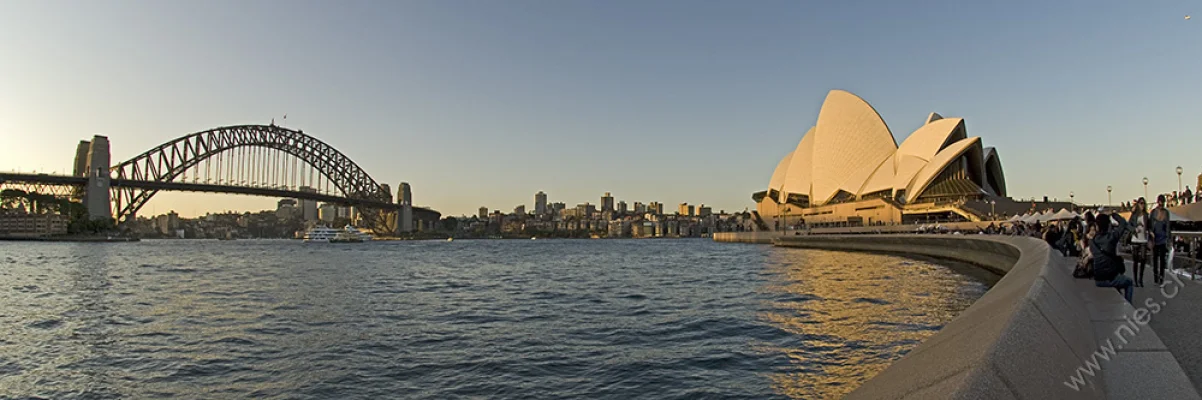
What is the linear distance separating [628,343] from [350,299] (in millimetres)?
8348

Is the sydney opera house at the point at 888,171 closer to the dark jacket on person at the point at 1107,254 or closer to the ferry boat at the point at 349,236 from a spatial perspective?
the dark jacket on person at the point at 1107,254

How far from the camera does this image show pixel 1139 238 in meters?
7.70

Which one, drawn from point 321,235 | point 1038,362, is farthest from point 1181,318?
point 321,235

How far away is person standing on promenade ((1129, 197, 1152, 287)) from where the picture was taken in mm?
7480

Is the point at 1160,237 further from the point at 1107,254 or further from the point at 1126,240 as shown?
the point at 1126,240

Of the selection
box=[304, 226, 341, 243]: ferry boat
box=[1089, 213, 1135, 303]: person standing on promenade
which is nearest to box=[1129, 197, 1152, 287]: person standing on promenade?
box=[1089, 213, 1135, 303]: person standing on promenade

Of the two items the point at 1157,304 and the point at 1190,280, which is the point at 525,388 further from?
the point at 1190,280

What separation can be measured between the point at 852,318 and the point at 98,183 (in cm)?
7426

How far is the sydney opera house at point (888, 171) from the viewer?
5703cm

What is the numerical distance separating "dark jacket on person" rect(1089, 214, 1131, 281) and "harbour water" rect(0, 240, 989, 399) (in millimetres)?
2048

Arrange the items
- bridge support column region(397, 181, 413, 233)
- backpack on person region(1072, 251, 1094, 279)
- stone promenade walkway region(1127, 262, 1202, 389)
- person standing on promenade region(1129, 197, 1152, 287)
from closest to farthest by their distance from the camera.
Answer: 1. stone promenade walkway region(1127, 262, 1202, 389)
2. backpack on person region(1072, 251, 1094, 279)
3. person standing on promenade region(1129, 197, 1152, 287)
4. bridge support column region(397, 181, 413, 233)

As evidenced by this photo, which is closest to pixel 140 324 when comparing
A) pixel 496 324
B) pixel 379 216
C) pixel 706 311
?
pixel 496 324

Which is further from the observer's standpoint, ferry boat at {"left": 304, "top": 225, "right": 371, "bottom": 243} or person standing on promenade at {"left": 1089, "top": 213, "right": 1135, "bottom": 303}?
ferry boat at {"left": 304, "top": 225, "right": 371, "bottom": 243}

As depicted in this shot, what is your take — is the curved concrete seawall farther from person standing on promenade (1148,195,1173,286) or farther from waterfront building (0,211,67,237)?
waterfront building (0,211,67,237)
